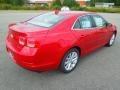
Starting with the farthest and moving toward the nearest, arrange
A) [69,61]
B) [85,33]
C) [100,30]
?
[100,30]
[85,33]
[69,61]

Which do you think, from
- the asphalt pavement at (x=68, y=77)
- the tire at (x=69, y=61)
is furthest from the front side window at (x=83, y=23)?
the asphalt pavement at (x=68, y=77)

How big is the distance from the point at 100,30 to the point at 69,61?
5.68ft

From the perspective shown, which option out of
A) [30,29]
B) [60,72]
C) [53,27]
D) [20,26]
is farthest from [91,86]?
[20,26]

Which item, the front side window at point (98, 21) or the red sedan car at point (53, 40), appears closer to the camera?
the red sedan car at point (53, 40)

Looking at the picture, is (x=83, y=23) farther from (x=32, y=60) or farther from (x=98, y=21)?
(x=32, y=60)

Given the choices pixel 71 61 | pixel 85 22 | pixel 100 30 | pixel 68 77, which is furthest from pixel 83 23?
pixel 68 77

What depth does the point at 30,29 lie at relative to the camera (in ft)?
13.5

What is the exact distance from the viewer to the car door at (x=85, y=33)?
468cm

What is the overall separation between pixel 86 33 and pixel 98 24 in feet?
3.15

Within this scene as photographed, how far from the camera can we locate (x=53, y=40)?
395cm

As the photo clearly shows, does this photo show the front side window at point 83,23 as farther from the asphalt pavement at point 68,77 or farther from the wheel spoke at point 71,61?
the asphalt pavement at point 68,77

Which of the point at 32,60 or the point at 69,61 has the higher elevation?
the point at 32,60

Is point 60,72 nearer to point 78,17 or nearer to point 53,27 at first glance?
point 53,27

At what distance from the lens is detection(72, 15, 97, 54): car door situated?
468cm
